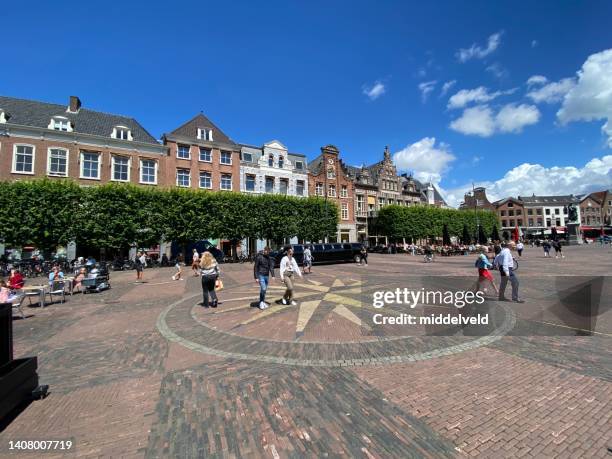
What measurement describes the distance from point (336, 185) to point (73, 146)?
33.1 meters

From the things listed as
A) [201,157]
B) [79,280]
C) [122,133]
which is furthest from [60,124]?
[79,280]

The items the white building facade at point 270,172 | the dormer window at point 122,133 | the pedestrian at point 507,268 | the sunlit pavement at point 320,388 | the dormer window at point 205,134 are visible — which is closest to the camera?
the sunlit pavement at point 320,388

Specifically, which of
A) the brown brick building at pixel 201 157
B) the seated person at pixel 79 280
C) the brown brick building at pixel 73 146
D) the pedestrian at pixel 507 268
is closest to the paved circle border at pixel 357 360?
the pedestrian at pixel 507 268

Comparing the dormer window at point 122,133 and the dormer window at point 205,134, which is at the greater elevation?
the dormer window at point 205,134

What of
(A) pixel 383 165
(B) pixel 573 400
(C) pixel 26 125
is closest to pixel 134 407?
(B) pixel 573 400

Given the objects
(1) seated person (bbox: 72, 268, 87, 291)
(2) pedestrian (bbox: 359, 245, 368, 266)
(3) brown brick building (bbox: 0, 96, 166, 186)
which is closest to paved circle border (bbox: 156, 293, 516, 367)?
(1) seated person (bbox: 72, 268, 87, 291)

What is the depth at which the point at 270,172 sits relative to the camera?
37.9 m

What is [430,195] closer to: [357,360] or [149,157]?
[149,157]

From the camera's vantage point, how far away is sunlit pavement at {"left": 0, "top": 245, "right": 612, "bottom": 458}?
2.94 meters

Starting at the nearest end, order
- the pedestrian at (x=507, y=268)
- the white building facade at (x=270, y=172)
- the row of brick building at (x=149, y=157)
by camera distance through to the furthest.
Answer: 1. the pedestrian at (x=507, y=268)
2. the row of brick building at (x=149, y=157)
3. the white building facade at (x=270, y=172)

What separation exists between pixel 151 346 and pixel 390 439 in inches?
200

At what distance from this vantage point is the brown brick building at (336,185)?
142 ft

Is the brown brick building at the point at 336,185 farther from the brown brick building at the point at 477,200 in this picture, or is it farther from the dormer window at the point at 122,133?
the brown brick building at the point at 477,200

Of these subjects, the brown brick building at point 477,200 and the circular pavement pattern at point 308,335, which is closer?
the circular pavement pattern at point 308,335
